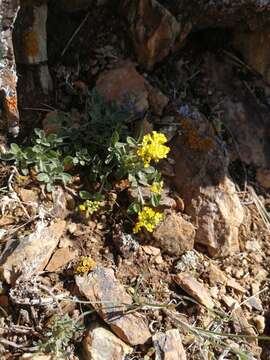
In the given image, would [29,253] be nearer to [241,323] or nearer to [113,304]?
[113,304]

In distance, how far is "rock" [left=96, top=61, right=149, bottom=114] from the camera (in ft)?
13.2

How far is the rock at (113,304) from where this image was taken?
10.5ft

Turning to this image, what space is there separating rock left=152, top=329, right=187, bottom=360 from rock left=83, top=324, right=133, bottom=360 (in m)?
0.16

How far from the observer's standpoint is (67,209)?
3.68 metres

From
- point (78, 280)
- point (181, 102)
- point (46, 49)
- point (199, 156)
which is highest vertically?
point (46, 49)

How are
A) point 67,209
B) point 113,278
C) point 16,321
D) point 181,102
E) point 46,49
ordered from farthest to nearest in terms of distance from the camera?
point 181,102 < point 46,49 < point 67,209 < point 113,278 < point 16,321

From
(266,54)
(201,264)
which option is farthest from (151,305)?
(266,54)

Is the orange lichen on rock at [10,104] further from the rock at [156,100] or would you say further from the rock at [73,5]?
the rock at [156,100]

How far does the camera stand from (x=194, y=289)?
11.6 feet

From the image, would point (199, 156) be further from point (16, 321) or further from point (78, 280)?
point (16, 321)

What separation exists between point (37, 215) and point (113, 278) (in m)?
0.63

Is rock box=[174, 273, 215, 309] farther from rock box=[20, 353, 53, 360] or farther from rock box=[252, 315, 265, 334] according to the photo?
rock box=[20, 353, 53, 360]

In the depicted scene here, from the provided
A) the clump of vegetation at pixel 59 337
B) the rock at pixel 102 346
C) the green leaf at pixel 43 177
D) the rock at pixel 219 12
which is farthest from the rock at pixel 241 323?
the rock at pixel 219 12

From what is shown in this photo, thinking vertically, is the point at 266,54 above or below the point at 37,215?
above
